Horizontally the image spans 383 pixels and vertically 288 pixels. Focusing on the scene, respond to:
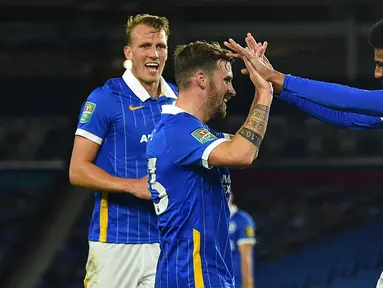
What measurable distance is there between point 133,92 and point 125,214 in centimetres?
62

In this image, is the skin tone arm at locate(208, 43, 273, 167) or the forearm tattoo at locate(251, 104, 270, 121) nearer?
the skin tone arm at locate(208, 43, 273, 167)

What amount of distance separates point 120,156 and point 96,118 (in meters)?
0.22

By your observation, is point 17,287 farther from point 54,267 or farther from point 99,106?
point 99,106

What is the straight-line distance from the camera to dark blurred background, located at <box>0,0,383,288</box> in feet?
37.0

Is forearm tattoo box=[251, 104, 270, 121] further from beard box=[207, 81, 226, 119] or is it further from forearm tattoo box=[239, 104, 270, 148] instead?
beard box=[207, 81, 226, 119]

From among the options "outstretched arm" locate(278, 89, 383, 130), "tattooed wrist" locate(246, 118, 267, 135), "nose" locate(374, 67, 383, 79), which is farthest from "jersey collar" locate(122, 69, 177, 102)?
"nose" locate(374, 67, 383, 79)

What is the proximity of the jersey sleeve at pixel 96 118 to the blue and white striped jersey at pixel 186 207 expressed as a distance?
871mm

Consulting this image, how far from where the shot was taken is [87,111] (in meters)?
4.55

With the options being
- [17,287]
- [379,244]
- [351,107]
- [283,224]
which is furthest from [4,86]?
[351,107]

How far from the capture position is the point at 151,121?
4602 millimetres

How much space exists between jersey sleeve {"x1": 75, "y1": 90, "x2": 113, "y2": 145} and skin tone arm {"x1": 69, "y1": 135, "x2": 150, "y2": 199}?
33mm

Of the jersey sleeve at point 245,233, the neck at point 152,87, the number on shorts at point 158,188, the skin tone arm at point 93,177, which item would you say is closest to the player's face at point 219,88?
the number on shorts at point 158,188

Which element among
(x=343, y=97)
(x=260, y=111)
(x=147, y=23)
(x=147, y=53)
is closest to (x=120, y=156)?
(x=147, y=53)

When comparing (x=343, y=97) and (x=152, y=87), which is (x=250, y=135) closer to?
(x=343, y=97)
